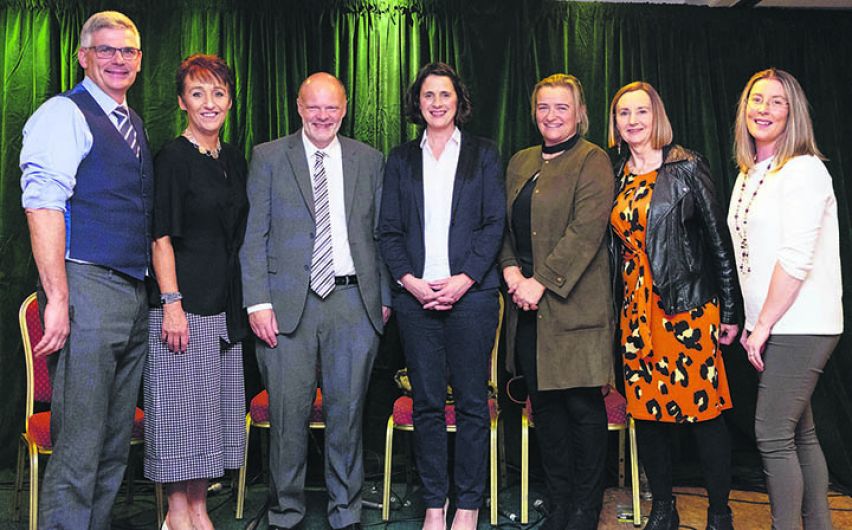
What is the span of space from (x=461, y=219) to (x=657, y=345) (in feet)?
2.82

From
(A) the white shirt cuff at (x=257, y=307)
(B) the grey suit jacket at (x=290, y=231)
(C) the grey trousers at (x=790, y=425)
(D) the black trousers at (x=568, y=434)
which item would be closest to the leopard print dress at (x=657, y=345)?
(D) the black trousers at (x=568, y=434)

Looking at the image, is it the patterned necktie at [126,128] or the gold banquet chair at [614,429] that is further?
the gold banquet chair at [614,429]

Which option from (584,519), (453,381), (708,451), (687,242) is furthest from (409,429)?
(687,242)

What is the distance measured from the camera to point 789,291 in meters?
2.59

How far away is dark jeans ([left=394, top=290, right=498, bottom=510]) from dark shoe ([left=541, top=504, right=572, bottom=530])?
11.3 inches

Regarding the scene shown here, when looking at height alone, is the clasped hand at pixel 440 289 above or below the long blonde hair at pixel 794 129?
below

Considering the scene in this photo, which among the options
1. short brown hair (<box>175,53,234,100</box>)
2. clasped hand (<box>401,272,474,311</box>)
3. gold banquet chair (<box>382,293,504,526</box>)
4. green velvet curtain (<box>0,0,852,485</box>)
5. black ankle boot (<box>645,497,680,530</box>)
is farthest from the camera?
green velvet curtain (<box>0,0,852,485</box>)

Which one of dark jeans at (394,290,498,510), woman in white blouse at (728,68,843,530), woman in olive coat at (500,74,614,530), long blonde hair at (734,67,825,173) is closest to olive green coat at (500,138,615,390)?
woman in olive coat at (500,74,614,530)

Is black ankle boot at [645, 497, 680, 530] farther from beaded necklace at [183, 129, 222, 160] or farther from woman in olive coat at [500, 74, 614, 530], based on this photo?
beaded necklace at [183, 129, 222, 160]

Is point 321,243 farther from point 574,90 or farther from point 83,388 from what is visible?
point 574,90

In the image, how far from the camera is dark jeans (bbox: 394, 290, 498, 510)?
3.06 meters

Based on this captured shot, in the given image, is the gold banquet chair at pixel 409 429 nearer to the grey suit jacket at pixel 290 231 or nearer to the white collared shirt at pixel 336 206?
the grey suit jacket at pixel 290 231

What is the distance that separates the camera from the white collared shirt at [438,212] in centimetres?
306

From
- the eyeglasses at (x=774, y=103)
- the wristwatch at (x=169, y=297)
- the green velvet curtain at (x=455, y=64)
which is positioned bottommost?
the wristwatch at (x=169, y=297)
